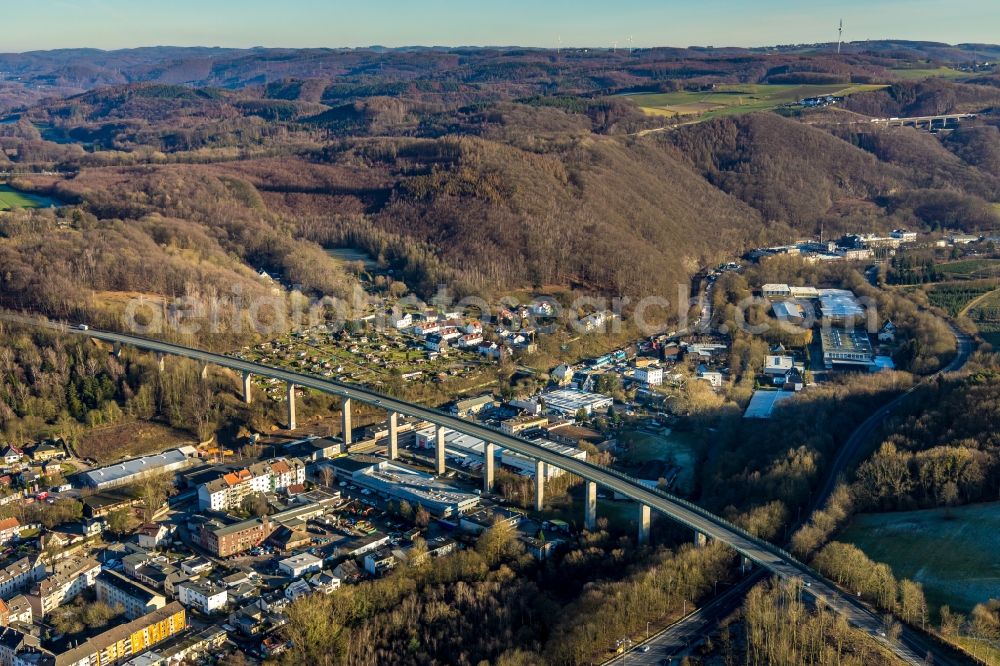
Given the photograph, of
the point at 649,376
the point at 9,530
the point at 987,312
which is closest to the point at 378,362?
the point at 649,376

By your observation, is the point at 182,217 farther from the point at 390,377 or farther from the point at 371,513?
the point at 371,513

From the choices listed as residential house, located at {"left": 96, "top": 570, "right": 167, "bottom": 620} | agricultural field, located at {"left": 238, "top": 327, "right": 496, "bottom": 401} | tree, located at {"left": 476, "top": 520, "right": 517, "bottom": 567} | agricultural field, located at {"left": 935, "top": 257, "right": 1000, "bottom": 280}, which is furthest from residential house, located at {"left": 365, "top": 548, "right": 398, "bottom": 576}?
agricultural field, located at {"left": 935, "top": 257, "right": 1000, "bottom": 280}

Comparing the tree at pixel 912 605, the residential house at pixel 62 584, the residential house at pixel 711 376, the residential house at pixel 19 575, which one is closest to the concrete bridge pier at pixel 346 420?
the residential house at pixel 62 584

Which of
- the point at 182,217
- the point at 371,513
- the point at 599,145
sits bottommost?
the point at 371,513

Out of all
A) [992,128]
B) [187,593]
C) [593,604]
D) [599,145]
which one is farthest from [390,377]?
[992,128]

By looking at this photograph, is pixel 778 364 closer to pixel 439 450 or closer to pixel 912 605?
pixel 439 450

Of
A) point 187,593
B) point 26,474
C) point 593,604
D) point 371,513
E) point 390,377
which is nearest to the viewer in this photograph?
point 593,604

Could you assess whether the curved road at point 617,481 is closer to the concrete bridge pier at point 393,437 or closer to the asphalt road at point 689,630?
the concrete bridge pier at point 393,437
